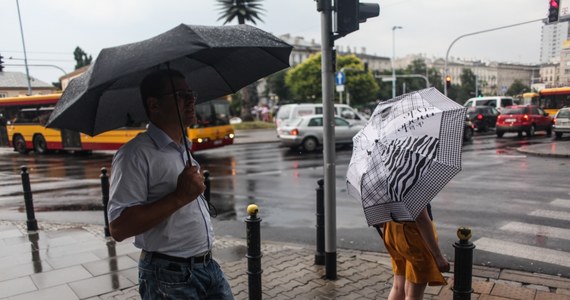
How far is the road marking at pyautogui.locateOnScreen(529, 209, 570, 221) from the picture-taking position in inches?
264

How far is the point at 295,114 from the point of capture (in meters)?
24.3

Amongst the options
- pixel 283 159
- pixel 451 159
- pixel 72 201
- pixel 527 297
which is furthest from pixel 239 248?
pixel 283 159

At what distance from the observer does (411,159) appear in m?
2.35

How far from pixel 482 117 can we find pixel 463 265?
2824cm

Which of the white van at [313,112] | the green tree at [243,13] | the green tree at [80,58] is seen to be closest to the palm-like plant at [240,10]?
the green tree at [243,13]

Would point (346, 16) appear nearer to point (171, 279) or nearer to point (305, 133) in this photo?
point (171, 279)

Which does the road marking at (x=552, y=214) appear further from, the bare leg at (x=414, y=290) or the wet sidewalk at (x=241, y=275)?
the bare leg at (x=414, y=290)

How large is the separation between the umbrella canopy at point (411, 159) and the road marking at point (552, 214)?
17.8 ft

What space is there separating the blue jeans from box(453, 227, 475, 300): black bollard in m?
1.42

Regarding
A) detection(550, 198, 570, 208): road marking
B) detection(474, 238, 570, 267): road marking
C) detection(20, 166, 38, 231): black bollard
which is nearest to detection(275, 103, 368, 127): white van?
detection(550, 198, 570, 208): road marking

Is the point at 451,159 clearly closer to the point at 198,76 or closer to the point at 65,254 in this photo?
the point at 198,76

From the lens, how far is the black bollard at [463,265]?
2.49m

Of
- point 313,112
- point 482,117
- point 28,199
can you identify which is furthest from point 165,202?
point 482,117

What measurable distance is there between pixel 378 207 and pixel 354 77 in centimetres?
6483
